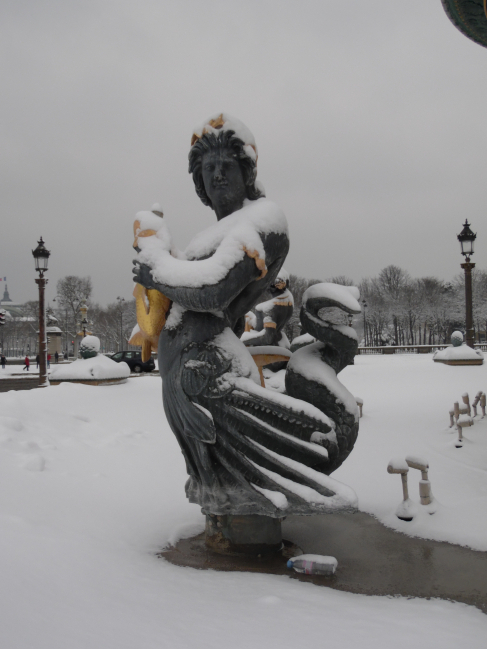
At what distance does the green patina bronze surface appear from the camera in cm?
394

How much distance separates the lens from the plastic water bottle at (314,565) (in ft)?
8.08

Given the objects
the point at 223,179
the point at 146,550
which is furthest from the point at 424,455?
the point at 223,179

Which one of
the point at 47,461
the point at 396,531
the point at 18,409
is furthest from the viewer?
the point at 18,409

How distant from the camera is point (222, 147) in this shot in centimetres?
282

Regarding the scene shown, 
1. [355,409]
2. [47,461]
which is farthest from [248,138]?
[47,461]

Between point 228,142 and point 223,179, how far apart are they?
200 mm

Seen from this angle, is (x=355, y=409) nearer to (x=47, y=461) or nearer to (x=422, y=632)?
(x=422, y=632)

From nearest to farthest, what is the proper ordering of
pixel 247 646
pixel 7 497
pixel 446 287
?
pixel 247 646 < pixel 7 497 < pixel 446 287

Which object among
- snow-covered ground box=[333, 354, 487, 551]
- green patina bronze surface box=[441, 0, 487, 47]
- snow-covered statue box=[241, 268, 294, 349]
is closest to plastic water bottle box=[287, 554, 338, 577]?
snow-covered ground box=[333, 354, 487, 551]

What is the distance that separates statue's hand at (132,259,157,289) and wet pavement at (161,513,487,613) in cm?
146

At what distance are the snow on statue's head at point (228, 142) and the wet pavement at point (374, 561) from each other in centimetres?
209

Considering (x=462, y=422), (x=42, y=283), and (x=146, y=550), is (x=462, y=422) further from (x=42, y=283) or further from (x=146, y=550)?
(x=42, y=283)

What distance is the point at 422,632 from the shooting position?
5.93ft

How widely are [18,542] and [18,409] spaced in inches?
153
